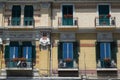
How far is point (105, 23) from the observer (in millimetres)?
31344

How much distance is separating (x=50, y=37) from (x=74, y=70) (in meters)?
3.42

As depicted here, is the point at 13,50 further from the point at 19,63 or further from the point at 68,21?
the point at 68,21

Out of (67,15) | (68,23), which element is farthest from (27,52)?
(67,15)

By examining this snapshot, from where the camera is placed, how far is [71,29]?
3120cm

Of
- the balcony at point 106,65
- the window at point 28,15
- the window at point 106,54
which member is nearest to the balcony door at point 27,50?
the window at point 28,15

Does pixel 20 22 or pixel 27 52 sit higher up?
pixel 20 22

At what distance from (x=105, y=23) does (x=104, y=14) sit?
0.97 meters

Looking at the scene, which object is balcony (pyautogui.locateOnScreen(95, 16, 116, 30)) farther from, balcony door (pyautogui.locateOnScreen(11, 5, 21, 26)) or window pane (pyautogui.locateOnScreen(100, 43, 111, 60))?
balcony door (pyautogui.locateOnScreen(11, 5, 21, 26))

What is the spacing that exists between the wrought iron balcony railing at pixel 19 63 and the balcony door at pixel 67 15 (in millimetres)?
4390

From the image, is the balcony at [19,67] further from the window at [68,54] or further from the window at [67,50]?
the window at [67,50]

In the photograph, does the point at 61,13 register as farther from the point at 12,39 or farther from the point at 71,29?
the point at 12,39

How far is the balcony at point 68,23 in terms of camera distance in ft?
102

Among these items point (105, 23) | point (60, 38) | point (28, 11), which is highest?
point (28, 11)

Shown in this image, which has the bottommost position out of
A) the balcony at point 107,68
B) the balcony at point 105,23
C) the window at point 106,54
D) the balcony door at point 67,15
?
the balcony at point 107,68
